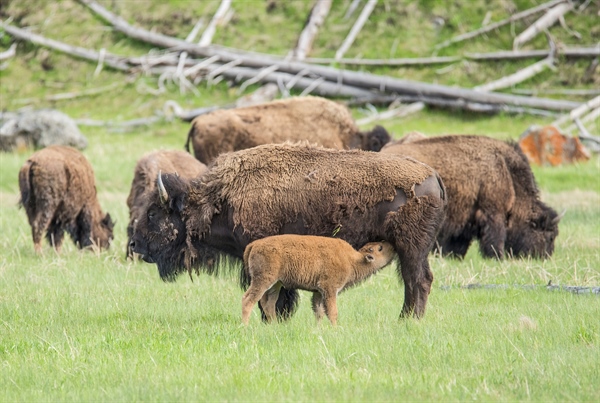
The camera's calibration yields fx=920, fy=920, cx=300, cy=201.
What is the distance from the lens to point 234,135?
16.2 metres

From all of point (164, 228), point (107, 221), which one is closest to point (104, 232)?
point (107, 221)

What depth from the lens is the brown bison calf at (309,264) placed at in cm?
771

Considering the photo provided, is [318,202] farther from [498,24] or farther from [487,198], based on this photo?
[498,24]

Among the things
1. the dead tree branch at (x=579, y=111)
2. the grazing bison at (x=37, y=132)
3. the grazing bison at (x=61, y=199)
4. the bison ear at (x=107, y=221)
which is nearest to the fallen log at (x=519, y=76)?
the dead tree branch at (x=579, y=111)

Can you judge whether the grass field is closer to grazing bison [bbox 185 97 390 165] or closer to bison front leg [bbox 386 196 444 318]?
bison front leg [bbox 386 196 444 318]

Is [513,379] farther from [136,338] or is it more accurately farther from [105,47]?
[105,47]

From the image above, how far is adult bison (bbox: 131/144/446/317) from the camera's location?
8.20 m

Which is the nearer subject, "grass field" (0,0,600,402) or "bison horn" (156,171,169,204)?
"grass field" (0,0,600,402)

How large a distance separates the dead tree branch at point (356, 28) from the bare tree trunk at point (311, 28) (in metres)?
1.12

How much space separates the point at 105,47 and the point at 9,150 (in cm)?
995

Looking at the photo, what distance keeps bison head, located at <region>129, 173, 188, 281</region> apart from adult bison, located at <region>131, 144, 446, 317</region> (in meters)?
0.05

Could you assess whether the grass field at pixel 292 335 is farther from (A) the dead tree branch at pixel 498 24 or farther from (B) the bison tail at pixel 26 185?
(A) the dead tree branch at pixel 498 24

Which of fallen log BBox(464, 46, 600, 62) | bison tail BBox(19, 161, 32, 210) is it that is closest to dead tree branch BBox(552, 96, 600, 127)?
fallen log BBox(464, 46, 600, 62)

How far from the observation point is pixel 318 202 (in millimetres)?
8289
